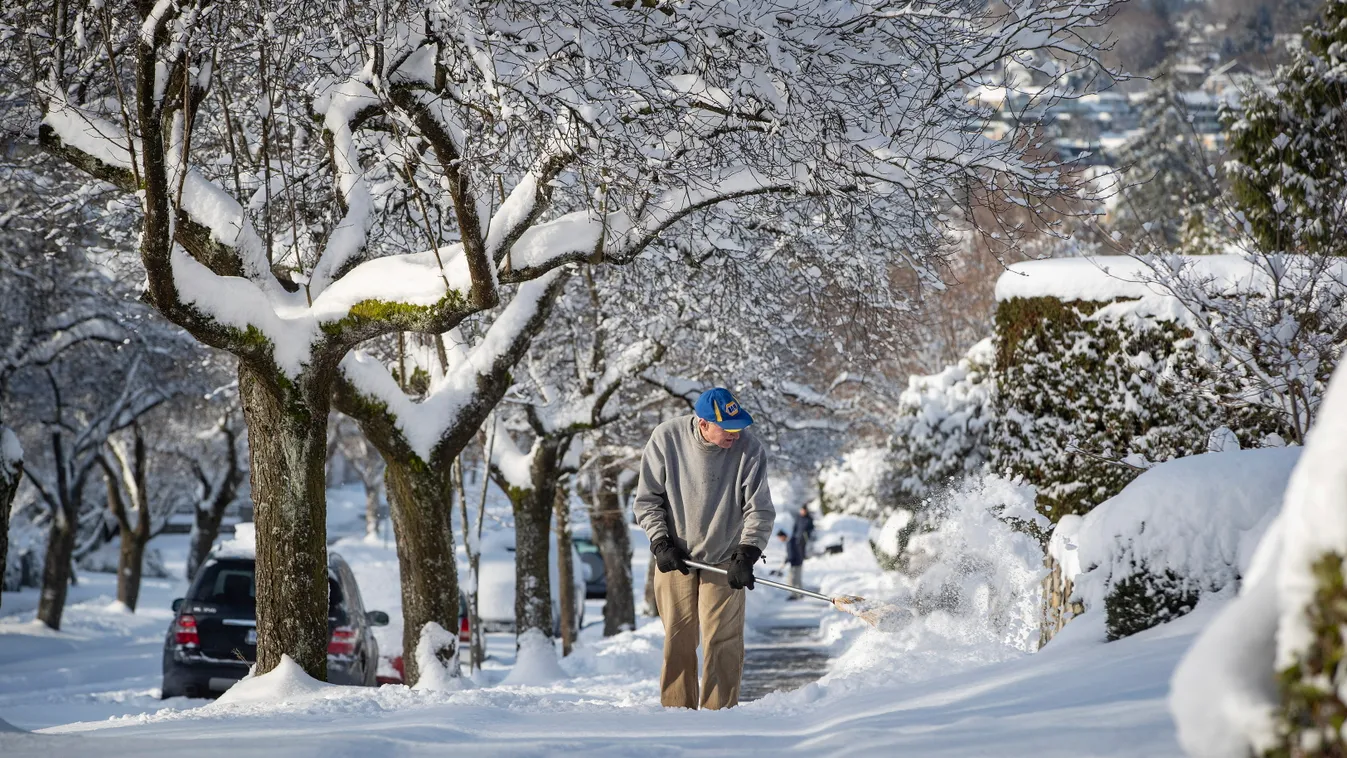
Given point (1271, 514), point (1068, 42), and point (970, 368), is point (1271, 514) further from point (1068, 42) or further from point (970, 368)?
point (970, 368)

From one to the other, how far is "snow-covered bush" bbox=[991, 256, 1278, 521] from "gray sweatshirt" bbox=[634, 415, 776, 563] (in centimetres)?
400

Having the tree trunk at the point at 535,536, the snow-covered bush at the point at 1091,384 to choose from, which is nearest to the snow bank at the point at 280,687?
the snow-covered bush at the point at 1091,384

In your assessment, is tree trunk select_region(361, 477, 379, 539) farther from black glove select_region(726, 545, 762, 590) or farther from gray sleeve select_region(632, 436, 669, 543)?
black glove select_region(726, 545, 762, 590)

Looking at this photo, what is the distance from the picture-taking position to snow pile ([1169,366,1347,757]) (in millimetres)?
1980

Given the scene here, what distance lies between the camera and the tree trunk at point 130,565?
2578 cm

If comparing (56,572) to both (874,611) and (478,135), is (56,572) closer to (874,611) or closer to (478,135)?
(874,611)

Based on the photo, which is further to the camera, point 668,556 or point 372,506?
point 372,506

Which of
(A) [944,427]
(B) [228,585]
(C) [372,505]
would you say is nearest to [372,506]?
(C) [372,505]

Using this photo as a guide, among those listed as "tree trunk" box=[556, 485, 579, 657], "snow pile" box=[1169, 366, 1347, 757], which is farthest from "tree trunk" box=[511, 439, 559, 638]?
"snow pile" box=[1169, 366, 1347, 757]

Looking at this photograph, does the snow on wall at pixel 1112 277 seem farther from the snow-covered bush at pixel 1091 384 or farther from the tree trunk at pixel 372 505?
the tree trunk at pixel 372 505

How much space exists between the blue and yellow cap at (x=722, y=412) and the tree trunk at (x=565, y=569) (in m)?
13.6

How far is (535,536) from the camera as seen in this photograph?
15.0 metres

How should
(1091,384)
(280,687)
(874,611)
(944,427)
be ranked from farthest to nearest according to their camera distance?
(944,427) → (1091,384) → (874,611) → (280,687)

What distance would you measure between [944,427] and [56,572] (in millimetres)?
15965
